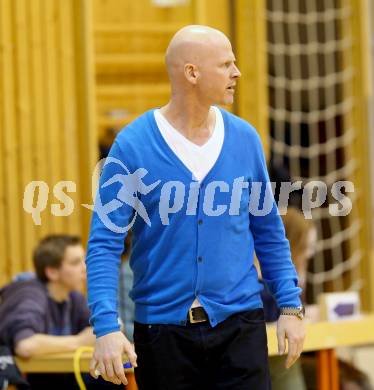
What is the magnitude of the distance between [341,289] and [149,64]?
1.72 meters

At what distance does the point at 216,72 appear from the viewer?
2146 mm

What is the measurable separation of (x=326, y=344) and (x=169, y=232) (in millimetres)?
1510

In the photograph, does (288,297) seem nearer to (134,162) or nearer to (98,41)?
(134,162)

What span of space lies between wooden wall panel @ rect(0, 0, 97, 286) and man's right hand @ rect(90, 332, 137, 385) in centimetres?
248

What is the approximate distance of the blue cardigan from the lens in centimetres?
209

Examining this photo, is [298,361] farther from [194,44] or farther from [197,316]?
[194,44]

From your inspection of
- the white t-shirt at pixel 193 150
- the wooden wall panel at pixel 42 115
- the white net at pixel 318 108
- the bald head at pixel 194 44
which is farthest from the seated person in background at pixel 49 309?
the white net at pixel 318 108

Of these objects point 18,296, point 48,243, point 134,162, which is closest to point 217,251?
point 134,162

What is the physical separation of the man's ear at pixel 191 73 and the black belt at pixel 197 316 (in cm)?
49

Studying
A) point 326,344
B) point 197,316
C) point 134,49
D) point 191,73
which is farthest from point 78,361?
point 134,49

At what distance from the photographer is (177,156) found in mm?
2133

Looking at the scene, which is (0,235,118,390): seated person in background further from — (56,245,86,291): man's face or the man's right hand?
the man's right hand

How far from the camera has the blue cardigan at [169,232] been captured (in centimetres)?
209

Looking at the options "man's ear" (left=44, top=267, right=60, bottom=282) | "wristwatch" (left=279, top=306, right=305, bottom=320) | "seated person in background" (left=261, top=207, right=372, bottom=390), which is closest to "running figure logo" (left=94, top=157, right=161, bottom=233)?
"wristwatch" (left=279, top=306, right=305, bottom=320)
